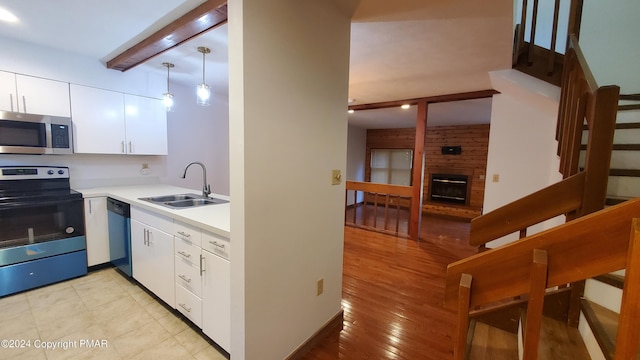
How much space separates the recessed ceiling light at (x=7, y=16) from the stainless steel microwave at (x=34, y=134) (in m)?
0.80

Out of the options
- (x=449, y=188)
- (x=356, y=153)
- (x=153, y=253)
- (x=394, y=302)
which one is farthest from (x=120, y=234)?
(x=449, y=188)

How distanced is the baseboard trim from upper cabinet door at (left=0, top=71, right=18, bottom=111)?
331 centimetres

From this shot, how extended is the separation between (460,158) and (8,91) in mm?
7618

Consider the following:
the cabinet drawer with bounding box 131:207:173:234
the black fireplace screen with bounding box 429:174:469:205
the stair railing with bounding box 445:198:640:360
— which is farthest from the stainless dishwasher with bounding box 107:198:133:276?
the black fireplace screen with bounding box 429:174:469:205

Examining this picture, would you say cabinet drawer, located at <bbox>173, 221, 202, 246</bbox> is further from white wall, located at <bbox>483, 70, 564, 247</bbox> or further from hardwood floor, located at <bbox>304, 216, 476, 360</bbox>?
white wall, located at <bbox>483, 70, 564, 247</bbox>

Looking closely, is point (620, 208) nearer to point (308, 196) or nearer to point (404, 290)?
point (308, 196)

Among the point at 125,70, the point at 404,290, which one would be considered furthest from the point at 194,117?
the point at 404,290

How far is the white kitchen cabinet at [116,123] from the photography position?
273cm

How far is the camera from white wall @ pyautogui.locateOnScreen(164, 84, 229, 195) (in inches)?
144

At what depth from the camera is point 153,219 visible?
2088 millimetres

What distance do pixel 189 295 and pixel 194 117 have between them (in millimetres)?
2894

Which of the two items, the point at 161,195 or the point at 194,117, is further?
the point at 194,117

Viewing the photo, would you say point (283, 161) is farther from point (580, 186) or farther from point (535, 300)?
point (580, 186)

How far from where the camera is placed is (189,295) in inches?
71.3
